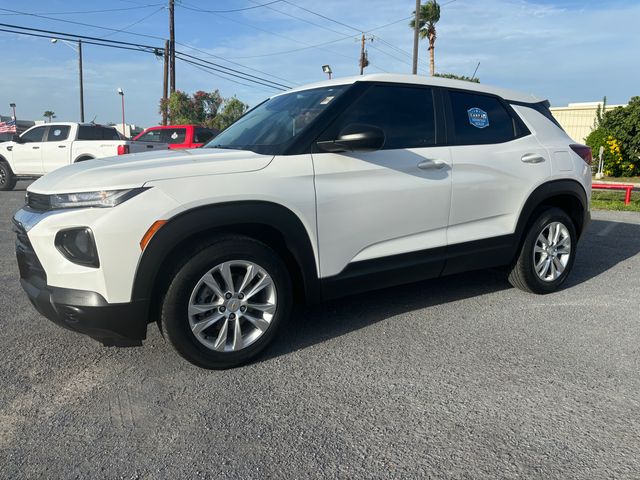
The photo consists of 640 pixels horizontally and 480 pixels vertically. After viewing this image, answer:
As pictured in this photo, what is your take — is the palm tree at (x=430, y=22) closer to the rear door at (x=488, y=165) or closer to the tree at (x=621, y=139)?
the tree at (x=621, y=139)

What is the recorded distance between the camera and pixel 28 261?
9.80 ft

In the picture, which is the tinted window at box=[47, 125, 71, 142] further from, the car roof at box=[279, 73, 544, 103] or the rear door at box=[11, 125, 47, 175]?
the car roof at box=[279, 73, 544, 103]

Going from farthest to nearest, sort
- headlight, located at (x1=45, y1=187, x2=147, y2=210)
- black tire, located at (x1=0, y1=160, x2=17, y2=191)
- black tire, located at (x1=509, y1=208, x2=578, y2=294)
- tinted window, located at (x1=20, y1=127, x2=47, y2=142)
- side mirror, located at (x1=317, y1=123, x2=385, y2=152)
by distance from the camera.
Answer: black tire, located at (x1=0, y1=160, x2=17, y2=191), tinted window, located at (x1=20, y1=127, x2=47, y2=142), black tire, located at (x1=509, y1=208, x2=578, y2=294), side mirror, located at (x1=317, y1=123, x2=385, y2=152), headlight, located at (x1=45, y1=187, x2=147, y2=210)

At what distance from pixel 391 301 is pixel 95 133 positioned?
1209 cm

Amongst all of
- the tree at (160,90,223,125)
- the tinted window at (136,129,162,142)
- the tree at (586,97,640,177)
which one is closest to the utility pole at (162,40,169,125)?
the tree at (160,90,223,125)

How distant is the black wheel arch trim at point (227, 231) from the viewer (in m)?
2.76

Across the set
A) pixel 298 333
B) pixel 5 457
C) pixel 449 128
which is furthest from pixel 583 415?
pixel 5 457

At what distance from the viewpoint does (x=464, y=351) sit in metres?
3.38

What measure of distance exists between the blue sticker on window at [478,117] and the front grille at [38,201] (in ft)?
10.2

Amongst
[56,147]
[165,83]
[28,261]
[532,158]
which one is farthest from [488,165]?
[165,83]

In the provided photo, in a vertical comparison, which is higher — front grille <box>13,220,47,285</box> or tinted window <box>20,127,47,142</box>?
tinted window <box>20,127,47,142</box>

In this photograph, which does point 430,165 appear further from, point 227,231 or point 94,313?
point 94,313

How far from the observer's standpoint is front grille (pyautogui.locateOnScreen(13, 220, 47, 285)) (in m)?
2.88

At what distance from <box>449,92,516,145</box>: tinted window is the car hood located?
1.70 m
